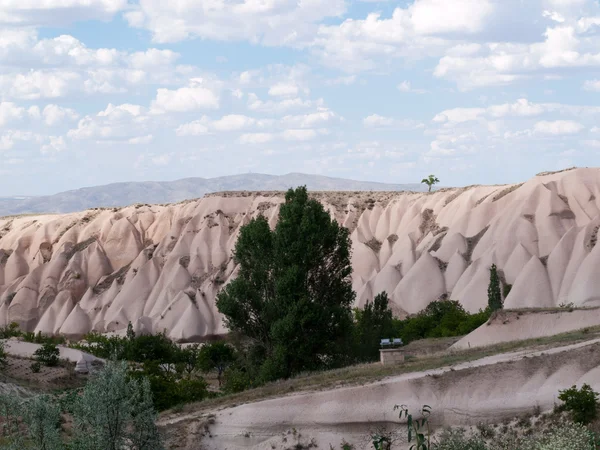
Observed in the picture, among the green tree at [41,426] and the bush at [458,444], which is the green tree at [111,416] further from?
the bush at [458,444]

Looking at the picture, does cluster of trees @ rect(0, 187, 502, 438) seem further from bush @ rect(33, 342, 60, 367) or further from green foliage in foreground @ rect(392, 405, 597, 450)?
green foliage in foreground @ rect(392, 405, 597, 450)

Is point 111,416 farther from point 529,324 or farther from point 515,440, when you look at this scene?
point 529,324

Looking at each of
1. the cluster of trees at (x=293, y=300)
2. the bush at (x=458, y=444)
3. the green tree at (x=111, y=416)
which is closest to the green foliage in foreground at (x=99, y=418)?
the green tree at (x=111, y=416)

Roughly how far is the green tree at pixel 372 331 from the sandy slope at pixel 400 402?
453 inches

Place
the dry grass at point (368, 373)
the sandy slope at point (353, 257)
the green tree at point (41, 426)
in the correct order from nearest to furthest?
the green tree at point (41, 426)
the dry grass at point (368, 373)
the sandy slope at point (353, 257)

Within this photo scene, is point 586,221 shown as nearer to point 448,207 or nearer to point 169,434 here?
point 448,207

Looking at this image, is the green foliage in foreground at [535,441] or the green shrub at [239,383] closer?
the green foliage in foreground at [535,441]

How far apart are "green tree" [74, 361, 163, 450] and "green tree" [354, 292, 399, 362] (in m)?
16.7

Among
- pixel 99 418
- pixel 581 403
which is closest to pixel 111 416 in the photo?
pixel 99 418

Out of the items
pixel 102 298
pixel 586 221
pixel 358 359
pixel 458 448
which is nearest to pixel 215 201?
pixel 102 298

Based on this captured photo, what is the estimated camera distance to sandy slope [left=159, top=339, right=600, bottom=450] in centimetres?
2227

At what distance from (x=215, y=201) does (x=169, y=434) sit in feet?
213

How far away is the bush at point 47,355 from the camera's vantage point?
4375 cm

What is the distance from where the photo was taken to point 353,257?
76938mm
